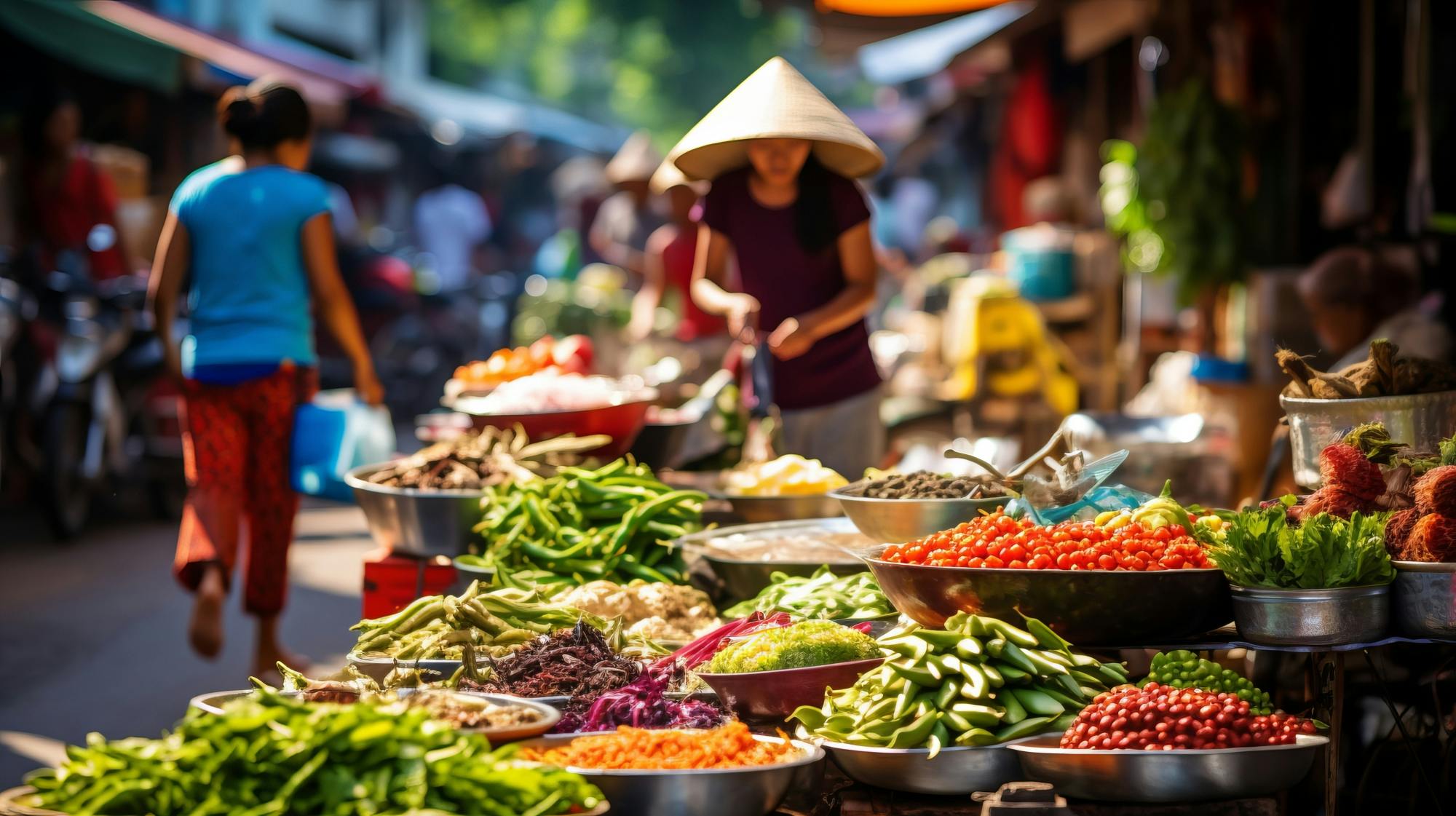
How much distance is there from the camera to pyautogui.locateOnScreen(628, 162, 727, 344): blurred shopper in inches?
400

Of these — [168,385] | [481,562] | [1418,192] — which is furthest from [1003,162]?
[481,562]

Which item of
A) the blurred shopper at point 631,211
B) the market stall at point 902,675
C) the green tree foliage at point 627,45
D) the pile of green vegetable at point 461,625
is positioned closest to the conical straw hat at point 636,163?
the blurred shopper at point 631,211

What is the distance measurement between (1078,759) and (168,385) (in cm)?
1101

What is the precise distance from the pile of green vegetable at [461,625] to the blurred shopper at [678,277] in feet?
19.8

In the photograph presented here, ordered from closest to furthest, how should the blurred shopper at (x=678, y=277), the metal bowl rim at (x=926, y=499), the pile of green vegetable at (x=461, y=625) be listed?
1. the pile of green vegetable at (x=461, y=625)
2. the metal bowl rim at (x=926, y=499)
3. the blurred shopper at (x=678, y=277)

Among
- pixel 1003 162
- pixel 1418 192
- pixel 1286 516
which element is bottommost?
pixel 1286 516

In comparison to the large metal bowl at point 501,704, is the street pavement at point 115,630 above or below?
below

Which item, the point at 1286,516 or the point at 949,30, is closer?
the point at 1286,516

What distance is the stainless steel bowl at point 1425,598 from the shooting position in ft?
10.6

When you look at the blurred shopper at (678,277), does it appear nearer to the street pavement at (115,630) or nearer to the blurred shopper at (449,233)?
the street pavement at (115,630)

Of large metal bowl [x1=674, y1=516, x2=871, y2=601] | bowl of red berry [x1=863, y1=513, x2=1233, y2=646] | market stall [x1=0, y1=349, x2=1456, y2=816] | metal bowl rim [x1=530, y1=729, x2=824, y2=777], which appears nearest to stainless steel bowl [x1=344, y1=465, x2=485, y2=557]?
market stall [x1=0, y1=349, x2=1456, y2=816]

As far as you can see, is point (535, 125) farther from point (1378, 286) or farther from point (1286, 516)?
point (1286, 516)

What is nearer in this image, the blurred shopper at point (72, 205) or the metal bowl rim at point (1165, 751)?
the metal bowl rim at point (1165, 751)

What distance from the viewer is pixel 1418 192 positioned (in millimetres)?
7074
